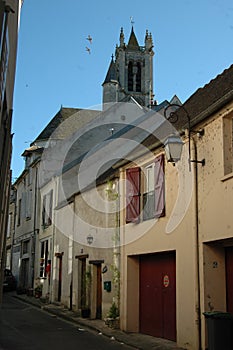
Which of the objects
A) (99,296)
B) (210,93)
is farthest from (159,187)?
(99,296)

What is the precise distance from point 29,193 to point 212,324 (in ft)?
78.1

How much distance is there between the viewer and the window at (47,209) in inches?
996

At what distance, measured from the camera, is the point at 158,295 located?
12.5 m

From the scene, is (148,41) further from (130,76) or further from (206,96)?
(206,96)

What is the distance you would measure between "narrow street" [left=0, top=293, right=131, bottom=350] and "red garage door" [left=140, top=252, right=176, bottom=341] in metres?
1.23

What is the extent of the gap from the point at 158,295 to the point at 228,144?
482 cm

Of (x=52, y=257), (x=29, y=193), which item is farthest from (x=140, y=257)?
(x=29, y=193)

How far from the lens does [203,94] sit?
13.6m

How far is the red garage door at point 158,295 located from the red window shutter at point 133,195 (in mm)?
1231

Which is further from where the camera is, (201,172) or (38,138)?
(38,138)

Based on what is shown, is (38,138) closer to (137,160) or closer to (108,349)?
(137,160)

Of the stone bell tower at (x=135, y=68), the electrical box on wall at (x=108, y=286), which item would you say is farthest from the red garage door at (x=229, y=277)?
the stone bell tower at (x=135, y=68)

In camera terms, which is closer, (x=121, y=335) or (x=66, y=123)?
(x=121, y=335)

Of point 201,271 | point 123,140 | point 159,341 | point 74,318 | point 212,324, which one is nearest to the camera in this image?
point 212,324
